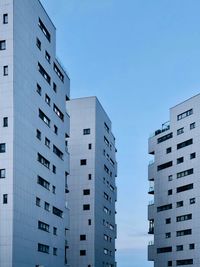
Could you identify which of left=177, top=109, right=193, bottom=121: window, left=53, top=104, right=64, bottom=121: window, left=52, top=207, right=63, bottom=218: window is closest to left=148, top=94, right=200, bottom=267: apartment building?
left=177, top=109, right=193, bottom=121: window

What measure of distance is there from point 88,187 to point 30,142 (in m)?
36.5

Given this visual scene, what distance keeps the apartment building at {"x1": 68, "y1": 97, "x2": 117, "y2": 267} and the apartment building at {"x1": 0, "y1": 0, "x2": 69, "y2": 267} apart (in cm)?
2126

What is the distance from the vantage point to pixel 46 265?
58812 millimetres

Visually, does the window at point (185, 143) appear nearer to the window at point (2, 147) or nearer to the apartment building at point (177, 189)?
the apartment building at point (177, 189)

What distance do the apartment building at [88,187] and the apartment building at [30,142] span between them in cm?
2126

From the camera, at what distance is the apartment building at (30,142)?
5056 cm

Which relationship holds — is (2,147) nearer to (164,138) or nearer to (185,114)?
(185,114)

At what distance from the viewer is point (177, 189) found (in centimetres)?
8875

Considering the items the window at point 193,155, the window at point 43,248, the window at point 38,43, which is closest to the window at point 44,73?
the window at point 38,43

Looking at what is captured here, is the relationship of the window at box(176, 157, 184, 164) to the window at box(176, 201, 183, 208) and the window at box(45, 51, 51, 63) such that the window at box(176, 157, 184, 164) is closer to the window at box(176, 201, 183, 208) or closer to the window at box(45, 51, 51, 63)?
the window at box(176, 201, 183, 208)

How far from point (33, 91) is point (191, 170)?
3760 centimetres

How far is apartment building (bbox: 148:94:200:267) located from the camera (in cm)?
8438

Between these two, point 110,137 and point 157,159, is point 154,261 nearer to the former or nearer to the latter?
point 157,159

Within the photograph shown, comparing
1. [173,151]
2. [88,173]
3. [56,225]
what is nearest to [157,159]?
[173,151]
